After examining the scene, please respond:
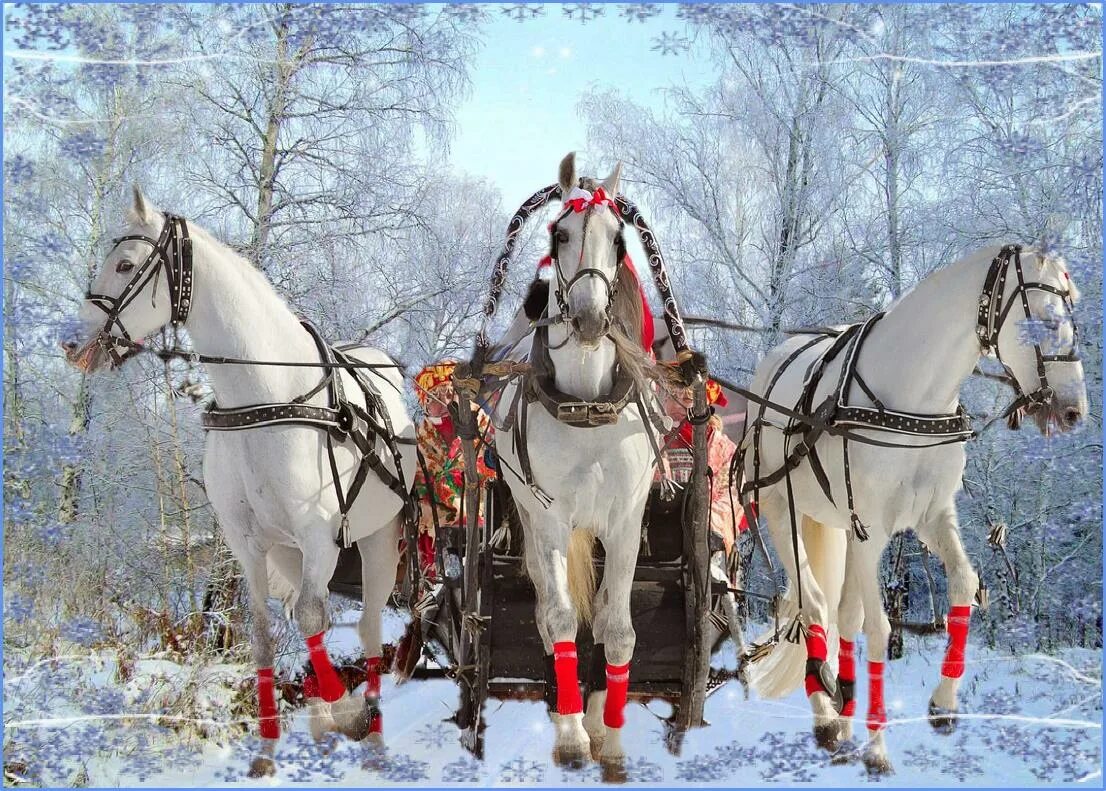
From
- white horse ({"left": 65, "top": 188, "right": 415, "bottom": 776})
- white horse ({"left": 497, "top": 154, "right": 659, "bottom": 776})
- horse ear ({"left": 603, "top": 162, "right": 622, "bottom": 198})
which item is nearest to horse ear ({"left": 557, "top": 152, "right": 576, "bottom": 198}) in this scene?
white horse ({"left": 497, "top": 154, "right": 659, "bottom": 776})

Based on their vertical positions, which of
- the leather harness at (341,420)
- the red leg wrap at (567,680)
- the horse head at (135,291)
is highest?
the horse head at (135,291)

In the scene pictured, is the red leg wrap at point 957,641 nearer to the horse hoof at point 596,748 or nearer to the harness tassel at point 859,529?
the harness tassel at point 859,529

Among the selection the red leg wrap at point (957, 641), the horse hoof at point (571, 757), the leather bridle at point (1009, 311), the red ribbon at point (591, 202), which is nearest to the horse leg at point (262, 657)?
the horse hoof at point (571, 757)

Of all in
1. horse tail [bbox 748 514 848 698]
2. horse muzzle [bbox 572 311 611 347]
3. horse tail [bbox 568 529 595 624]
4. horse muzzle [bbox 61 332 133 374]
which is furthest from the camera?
horse tail [bbox 748 514 848 698]

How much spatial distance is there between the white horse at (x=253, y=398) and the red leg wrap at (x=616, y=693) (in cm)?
122

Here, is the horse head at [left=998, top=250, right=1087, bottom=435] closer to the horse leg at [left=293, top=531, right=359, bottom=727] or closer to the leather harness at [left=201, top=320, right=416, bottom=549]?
the leather harness at [left=201, top=320, right=416, bottom=549]

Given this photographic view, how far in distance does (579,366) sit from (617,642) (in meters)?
1.20

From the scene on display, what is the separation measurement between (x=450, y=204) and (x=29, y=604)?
4368 millimetres

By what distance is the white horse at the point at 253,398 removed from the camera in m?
4.29

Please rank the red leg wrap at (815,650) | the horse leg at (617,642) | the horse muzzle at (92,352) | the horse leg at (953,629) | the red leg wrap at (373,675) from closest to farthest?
the horse muzzle at (92,352)
the horse leg at (617,642)
the horse leg at (953,629)
the red leg wrap at (815,650)
the red leg wrap at (373,675)

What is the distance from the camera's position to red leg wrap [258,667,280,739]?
4.67 m

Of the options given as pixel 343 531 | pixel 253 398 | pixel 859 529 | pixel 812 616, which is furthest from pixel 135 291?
pixel 812 616

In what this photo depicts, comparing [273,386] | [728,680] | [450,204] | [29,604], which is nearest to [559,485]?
[273,386]

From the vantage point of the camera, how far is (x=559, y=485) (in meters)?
4.30
